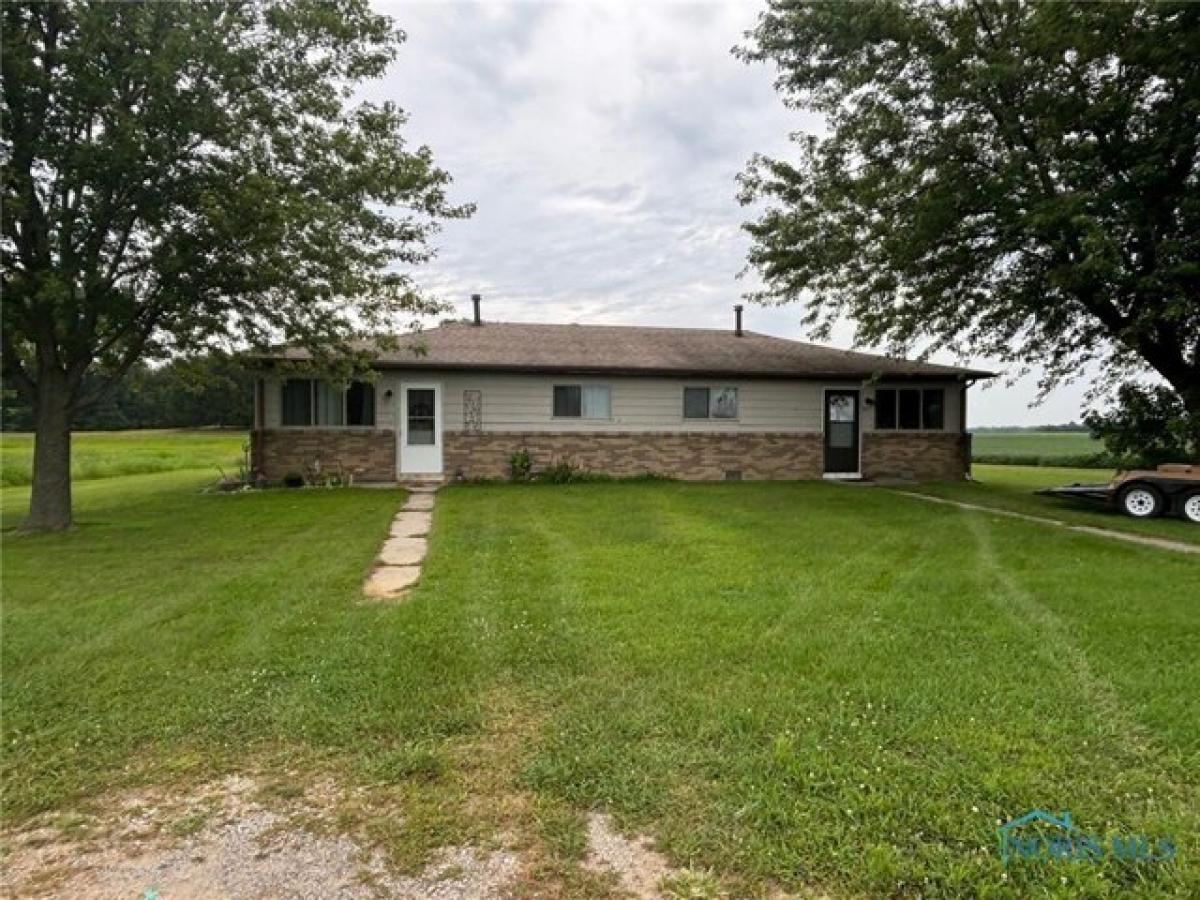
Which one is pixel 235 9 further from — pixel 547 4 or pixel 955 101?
pixel 955 101

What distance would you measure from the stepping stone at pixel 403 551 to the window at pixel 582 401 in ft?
24.6

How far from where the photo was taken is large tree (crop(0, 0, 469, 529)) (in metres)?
8.23

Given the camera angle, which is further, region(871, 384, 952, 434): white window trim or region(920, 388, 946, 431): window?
region(920, 388, 946, 431): window

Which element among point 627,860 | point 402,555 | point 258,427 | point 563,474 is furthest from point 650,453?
point 627,860

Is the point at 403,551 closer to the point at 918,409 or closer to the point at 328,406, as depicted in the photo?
the point at 328,406

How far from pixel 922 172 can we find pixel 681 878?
11584mm

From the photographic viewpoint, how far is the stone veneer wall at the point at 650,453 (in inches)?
597

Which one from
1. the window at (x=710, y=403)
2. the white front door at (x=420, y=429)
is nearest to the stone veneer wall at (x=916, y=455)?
the window at (x=710, y=403)

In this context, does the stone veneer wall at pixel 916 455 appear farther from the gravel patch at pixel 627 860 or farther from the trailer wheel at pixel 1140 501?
the gravel patch at pixel 627 860

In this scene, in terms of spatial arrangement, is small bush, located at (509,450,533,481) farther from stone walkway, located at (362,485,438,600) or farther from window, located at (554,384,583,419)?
stone walkway, located at (362,485,438,600)

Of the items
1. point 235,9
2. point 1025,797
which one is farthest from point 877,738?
point 235,9

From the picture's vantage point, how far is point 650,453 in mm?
15836

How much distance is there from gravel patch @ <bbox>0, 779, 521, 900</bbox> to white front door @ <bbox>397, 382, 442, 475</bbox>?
12489 millimetres

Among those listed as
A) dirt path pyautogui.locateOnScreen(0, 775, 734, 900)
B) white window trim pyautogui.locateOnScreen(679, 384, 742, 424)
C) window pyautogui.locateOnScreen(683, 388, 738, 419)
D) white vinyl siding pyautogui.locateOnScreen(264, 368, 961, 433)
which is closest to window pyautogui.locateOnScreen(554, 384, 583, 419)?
white vinyl siding pyautogui.locateOnScreen(264, 368, 961, 433)
